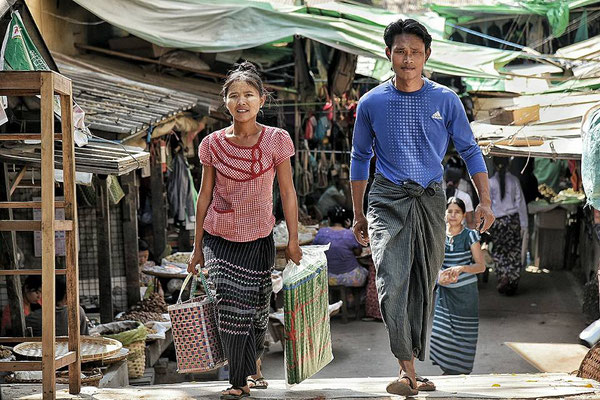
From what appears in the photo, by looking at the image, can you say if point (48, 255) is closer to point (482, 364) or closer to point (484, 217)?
point (484, 217)

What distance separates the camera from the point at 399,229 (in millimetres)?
5141

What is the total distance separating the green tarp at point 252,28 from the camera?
11641 millimetres

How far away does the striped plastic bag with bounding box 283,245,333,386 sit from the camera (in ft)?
16.9

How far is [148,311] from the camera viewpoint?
31.8 ft

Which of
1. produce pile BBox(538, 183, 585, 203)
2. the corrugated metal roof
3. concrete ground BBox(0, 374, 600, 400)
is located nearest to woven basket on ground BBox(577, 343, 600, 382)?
concrete ground BBox(0, 374, 600, 400)

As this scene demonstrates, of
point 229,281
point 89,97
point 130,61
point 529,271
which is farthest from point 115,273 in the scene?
point 529,271

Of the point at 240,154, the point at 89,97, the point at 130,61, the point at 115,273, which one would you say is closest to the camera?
the point at 240,154

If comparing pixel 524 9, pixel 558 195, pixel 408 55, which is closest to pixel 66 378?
pixel 408 55

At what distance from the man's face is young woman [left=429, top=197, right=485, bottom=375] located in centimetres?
324

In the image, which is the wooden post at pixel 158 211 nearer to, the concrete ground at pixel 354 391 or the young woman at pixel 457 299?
the young woman at pixel 457 299

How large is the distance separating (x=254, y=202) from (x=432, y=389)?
1.54 meters

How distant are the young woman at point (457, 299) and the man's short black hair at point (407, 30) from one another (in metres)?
3.25

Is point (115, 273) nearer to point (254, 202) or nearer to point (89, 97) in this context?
point (89, 97)

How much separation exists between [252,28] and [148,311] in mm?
4640
